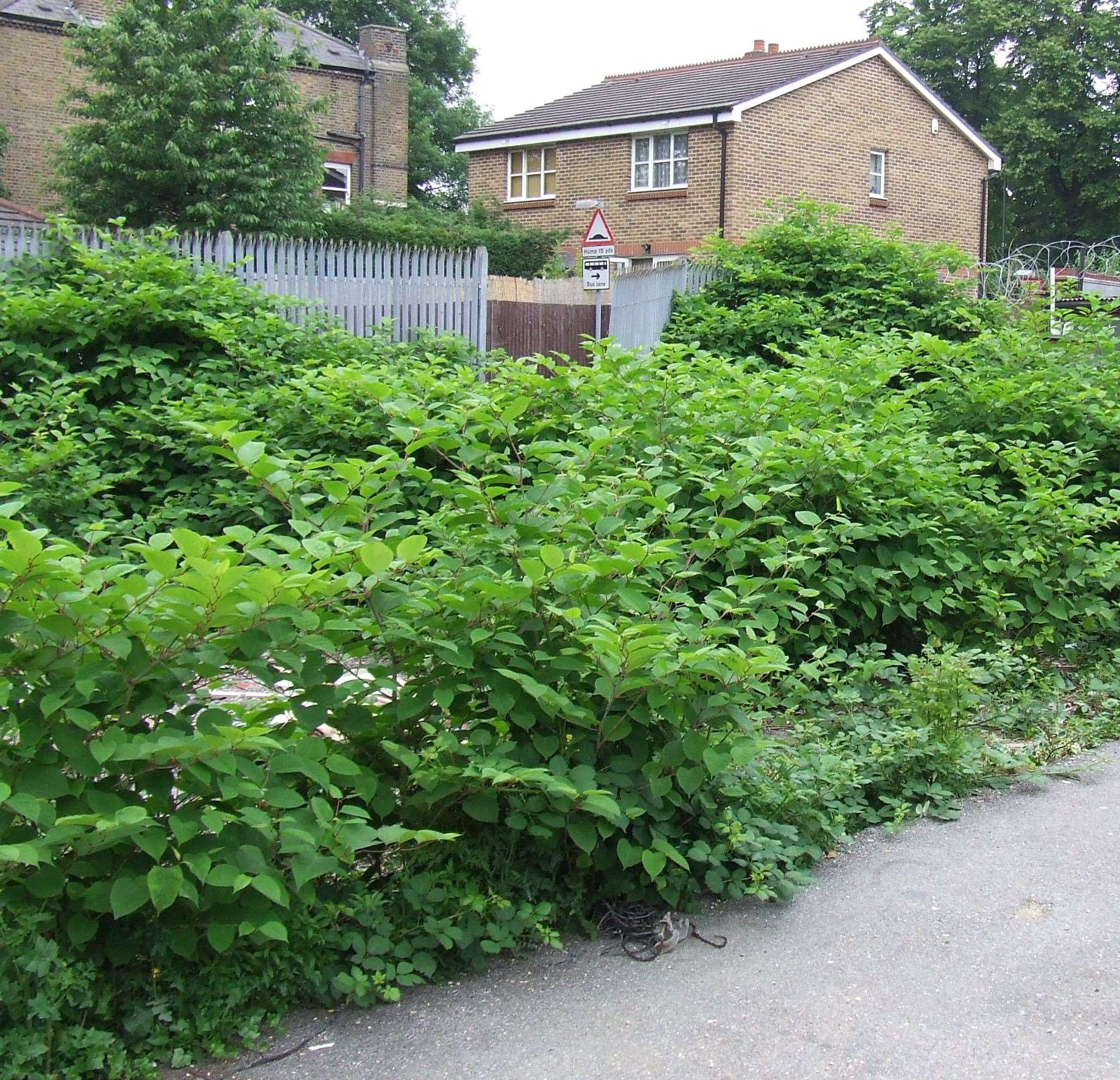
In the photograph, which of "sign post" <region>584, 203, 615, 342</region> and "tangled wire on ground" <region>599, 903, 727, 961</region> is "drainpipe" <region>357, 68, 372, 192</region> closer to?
"sign post" <region>584, 203, 615, 342</region>

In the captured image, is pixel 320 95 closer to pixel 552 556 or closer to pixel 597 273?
pixel 597 273

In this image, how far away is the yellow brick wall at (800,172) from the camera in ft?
96.5

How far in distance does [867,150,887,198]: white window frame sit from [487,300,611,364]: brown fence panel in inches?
761

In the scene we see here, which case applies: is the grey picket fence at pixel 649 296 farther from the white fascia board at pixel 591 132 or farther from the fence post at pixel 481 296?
the white fascia board at pixel 591 132

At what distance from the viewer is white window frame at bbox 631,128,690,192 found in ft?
98.4

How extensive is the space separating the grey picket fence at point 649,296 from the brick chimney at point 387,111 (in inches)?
890

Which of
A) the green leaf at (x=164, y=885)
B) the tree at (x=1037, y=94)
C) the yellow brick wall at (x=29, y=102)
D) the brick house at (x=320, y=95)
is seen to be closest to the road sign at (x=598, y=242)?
the green leaf at (x=164, y=885)

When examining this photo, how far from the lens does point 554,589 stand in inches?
145

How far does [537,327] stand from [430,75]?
175 ft

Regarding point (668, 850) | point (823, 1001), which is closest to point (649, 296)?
point (668, 850)

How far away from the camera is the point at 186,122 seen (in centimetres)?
2205

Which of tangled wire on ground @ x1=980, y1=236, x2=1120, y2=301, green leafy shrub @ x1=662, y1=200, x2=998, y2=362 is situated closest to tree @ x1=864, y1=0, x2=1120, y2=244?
tangled wire on ground @ x1=980, y1=236, x2=1120, y2=301

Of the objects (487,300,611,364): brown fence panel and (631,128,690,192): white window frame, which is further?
(631,128,690,192): white window frame

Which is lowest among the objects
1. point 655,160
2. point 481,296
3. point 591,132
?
point 481,296
